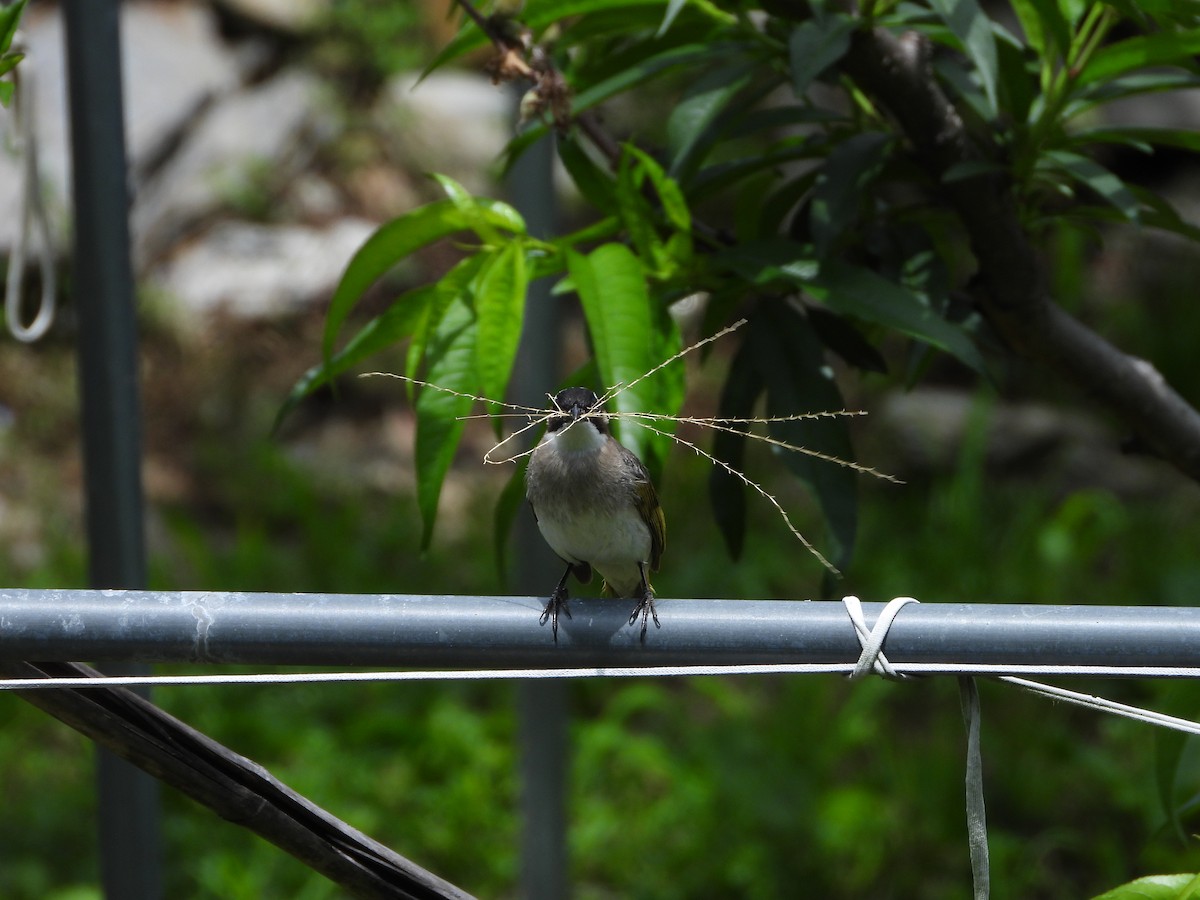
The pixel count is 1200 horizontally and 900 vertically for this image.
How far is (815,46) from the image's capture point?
55.2 inches

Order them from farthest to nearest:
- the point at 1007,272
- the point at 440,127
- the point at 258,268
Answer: the point at 440,127 → the point at 258,268 → the point at 1007,272

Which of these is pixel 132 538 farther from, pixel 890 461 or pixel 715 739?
pixel 890 461

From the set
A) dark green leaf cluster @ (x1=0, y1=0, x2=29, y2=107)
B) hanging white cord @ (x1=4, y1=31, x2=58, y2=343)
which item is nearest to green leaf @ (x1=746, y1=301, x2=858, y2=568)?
dark green leaf cluster @ (x1=0, y1=0, x2=29, y2=107)

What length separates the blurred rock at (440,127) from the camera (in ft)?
22.8

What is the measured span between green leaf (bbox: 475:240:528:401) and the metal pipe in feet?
1.31

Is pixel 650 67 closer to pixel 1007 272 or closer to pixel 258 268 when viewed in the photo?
pixel 1007 272

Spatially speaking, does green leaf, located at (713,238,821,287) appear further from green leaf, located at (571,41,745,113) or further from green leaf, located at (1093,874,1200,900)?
green leaf, located at (1093,874,1200,900)

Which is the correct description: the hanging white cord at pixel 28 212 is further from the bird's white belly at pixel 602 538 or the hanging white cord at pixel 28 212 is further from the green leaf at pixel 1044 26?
the green leaf at pixel 1044 26

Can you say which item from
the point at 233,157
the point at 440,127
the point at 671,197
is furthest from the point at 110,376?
the point at 440,127

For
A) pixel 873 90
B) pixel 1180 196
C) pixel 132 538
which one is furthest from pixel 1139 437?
pixel 1180 196

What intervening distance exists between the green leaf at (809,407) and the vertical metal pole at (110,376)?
0.96 metres

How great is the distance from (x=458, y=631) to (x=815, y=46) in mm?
800

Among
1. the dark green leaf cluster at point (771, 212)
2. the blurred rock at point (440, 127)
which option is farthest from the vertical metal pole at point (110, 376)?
the blurred rock at point (440, 127)

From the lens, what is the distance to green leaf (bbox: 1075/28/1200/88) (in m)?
1.49
